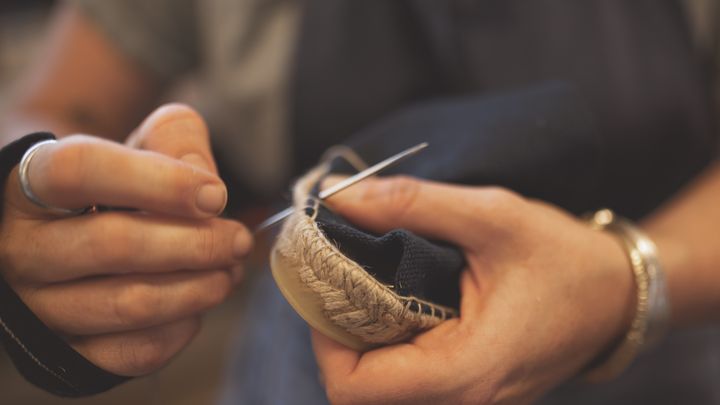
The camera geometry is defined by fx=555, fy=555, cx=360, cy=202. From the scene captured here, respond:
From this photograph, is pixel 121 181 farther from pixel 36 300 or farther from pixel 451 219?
pixel 451 219

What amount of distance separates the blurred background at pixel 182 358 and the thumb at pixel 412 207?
0.74m

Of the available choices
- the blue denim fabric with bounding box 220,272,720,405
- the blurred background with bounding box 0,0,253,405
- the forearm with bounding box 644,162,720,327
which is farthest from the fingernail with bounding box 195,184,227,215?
the blurred background with bounding box 0,0,253,405

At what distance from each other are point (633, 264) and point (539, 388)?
4.8 inches

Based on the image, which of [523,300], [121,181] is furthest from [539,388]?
[121,181]

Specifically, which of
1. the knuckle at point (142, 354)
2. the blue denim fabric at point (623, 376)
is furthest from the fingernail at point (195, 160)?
the blue denim fabric at point (623, 376)

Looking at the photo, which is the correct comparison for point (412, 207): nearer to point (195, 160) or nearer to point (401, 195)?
point (401, 195)

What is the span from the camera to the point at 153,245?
0.32 m

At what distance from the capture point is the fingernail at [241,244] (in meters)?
0.35

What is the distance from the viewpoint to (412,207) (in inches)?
13.6

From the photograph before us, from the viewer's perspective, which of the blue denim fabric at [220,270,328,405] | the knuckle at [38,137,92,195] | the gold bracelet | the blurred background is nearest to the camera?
the knuckle at [38,137,92,195]

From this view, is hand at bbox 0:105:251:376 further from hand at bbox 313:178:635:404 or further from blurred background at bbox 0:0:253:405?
blurred background at bbox 0:0:253:405

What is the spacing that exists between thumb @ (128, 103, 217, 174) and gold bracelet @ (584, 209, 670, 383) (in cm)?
31

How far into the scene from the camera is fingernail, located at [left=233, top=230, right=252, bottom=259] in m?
0.35

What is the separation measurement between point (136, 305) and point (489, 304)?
21 cm
